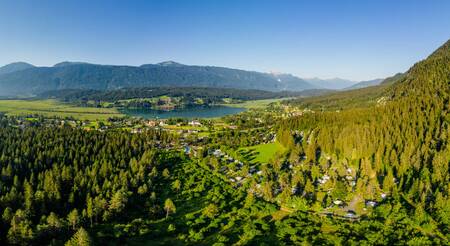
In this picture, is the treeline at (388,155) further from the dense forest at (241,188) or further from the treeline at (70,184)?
the treeline at (70,184)

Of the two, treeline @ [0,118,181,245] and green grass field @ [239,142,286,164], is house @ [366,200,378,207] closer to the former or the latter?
green grass field @ [239,142,286,164]

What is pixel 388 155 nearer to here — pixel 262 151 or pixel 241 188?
pixel 262 151

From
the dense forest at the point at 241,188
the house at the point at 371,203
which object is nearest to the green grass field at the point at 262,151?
the dense forest at the point at 241,188

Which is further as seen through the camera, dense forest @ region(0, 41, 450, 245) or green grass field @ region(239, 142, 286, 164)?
green grass field @ region(239, 142, 286, 164)

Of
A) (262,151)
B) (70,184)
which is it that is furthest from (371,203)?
(70,184)

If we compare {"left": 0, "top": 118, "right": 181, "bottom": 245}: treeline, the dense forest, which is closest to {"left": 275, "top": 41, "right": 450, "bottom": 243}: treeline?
the dense forest

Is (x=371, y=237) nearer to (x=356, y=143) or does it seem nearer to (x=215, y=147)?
(x=356, y=143)

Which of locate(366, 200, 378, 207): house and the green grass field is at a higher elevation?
the green grass field

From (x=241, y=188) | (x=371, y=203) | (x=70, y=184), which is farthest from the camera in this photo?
(x=241, y=188)

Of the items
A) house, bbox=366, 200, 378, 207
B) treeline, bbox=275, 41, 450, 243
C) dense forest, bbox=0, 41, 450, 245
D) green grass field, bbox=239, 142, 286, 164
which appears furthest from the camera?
green grass field, bbox=239, 142, 286, 164
